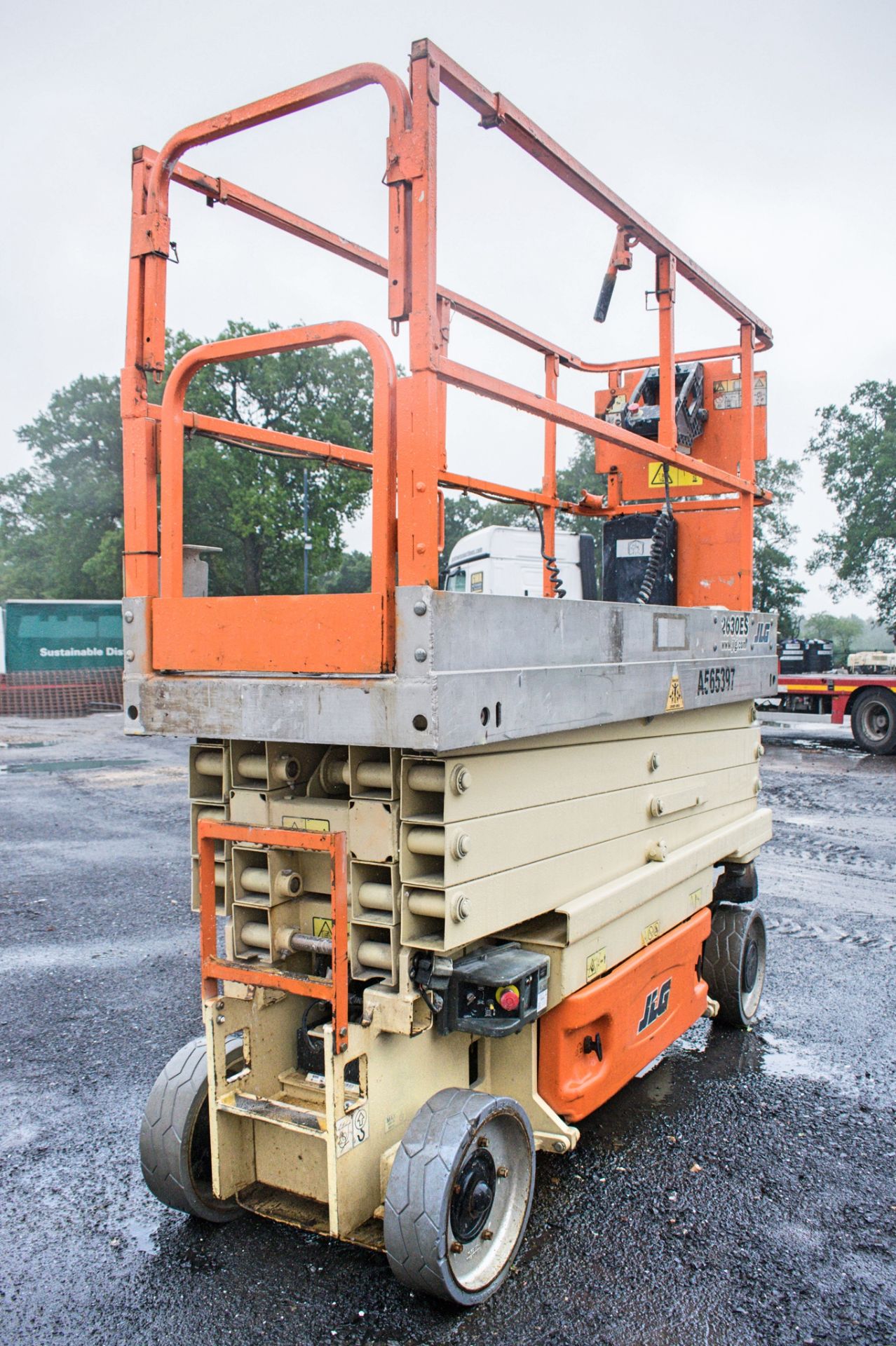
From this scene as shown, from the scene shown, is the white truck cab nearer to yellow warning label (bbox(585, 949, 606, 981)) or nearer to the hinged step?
yellow warning label (bbox(585, 949, 606, 981))

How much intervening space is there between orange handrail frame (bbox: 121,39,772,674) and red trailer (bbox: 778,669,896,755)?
12.8 meters

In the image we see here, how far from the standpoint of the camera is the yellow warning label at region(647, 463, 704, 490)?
5.02 m

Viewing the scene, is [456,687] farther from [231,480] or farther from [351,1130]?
[231,480]

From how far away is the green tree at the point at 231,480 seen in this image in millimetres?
33656

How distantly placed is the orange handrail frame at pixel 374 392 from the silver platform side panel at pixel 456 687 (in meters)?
0.07

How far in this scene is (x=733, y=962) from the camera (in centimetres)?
468

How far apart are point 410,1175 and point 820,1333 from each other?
47.6 inches

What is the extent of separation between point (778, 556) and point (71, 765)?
32228 mm

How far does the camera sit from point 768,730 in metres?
19.0

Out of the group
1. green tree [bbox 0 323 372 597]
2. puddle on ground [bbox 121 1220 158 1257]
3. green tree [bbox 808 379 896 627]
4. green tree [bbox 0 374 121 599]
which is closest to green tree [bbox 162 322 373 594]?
green tree [bbox 0 323 372 597]

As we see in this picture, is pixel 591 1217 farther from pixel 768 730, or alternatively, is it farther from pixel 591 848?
pixel 768 730

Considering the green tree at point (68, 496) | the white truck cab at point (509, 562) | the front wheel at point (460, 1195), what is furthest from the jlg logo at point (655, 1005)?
the green tree at point (68, 496)

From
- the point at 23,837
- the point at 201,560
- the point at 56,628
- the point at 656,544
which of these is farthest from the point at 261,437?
the point at 56,628

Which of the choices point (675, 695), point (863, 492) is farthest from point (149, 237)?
point (863, 492)
